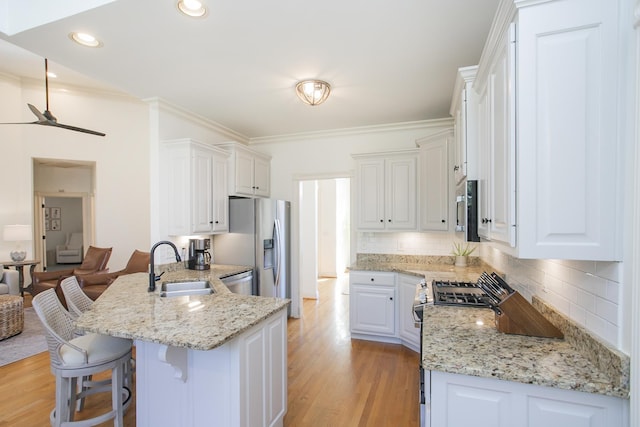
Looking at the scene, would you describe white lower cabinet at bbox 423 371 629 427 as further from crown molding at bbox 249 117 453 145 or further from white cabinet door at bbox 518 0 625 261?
crown molding at bbox 249 117 453 145

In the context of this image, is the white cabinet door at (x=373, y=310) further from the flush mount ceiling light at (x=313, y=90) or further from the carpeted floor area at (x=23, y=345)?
the carpeted floor area at (x=23, y=345)

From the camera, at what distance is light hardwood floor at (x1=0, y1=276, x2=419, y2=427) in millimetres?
2291

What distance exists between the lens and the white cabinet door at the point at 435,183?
11.2 feet

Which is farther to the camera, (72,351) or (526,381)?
(72,351)

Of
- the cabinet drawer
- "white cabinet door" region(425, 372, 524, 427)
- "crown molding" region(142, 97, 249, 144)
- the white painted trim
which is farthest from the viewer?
the cabinet drawer

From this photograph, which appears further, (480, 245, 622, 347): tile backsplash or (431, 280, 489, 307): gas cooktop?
(431, 280, 489, 307): gas cooktop

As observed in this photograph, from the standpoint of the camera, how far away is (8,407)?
7.80ft

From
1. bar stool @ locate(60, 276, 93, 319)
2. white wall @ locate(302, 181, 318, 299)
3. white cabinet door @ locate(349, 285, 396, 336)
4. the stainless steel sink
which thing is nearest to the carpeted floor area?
bar stool @ locate(60, 276, 93, 319)

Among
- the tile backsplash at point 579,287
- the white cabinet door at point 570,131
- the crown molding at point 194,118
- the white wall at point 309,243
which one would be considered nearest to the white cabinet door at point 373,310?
the tile backsplash at point 579,287

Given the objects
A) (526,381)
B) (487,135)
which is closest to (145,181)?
(487,135)

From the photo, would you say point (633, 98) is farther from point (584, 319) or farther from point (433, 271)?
point (433, 271)

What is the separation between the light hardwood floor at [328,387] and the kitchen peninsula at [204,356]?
20.4 inches

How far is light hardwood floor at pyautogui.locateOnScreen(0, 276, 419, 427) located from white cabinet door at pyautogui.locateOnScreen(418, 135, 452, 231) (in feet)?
4.77

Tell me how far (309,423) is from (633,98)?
2471 mm
